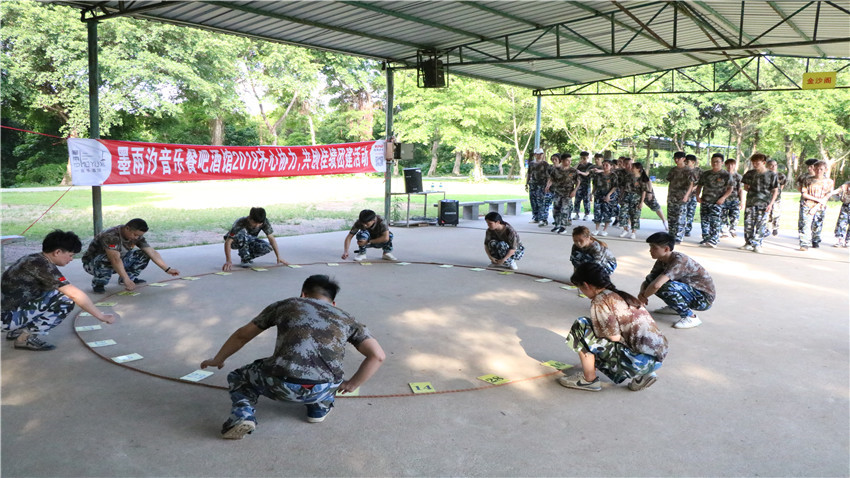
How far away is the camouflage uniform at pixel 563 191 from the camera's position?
1203cm

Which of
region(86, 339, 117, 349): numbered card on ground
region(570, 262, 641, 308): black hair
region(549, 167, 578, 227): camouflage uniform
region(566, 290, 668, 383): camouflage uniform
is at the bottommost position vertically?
region(86, 339, 117, 349): numbered card on ground

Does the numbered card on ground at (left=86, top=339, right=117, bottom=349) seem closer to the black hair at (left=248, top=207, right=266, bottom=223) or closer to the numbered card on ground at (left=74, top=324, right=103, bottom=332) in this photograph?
the numbered card on ground at (left=74, top=324, right=103, bottom=332)

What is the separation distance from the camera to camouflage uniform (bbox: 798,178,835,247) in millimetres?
10141

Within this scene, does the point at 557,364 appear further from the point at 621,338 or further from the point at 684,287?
the point at 684,287

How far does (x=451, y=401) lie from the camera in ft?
12.3

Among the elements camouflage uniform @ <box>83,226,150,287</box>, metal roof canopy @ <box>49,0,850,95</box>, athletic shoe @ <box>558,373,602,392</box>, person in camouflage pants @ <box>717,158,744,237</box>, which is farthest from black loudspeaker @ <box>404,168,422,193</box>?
athletic shoe @ <box>558,373,602,392</box>

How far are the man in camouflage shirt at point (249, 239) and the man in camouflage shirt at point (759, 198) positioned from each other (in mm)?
7589

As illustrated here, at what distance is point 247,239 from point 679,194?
7402 millimetres

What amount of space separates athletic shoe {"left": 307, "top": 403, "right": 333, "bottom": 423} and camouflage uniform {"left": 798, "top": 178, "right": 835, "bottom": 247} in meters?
9.70

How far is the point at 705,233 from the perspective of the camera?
409 inches

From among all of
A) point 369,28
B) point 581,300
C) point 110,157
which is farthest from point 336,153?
point 581,300

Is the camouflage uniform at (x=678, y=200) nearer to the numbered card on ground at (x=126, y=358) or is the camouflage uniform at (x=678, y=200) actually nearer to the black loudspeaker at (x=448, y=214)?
the black loudspeaker at (x=448, y=214)

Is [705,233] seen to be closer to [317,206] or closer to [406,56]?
[406,56]

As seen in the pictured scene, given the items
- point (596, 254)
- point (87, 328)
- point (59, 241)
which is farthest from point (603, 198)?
point (59, 241)
